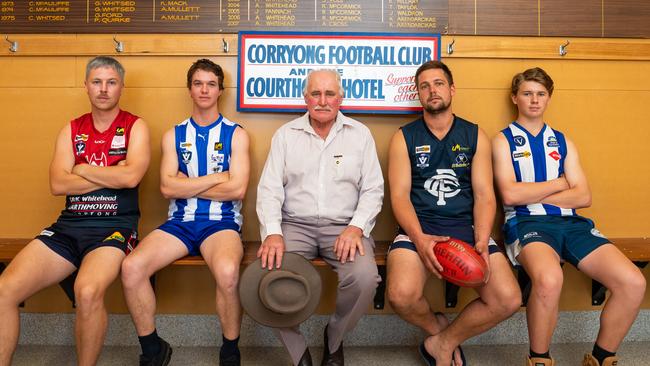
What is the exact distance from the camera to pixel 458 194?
2.39m

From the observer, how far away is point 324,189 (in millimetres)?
2342

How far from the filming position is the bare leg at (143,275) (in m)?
2.09

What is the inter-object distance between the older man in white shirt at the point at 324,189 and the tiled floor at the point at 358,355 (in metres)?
0.32

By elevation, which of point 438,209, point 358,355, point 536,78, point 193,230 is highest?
point 536,78

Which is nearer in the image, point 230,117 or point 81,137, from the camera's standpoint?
point 81,137

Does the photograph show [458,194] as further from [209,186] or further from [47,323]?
[47,323]

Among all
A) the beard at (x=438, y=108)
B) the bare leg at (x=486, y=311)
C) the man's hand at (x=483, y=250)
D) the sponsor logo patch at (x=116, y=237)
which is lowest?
the bare leg at (x=486, y=311)

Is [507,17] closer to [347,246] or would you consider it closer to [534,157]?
[534,157]

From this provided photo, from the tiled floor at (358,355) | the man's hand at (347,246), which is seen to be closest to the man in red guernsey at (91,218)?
the tiled floor at (358,355)

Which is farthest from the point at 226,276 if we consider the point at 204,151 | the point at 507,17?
the point at 507,17

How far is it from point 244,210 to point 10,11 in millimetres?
1781

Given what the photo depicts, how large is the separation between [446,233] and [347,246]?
0.53 meters

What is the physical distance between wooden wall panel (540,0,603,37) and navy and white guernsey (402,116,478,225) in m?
0.86

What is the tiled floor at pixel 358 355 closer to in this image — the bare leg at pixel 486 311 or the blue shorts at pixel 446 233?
the bare leg at pixel 486 311
